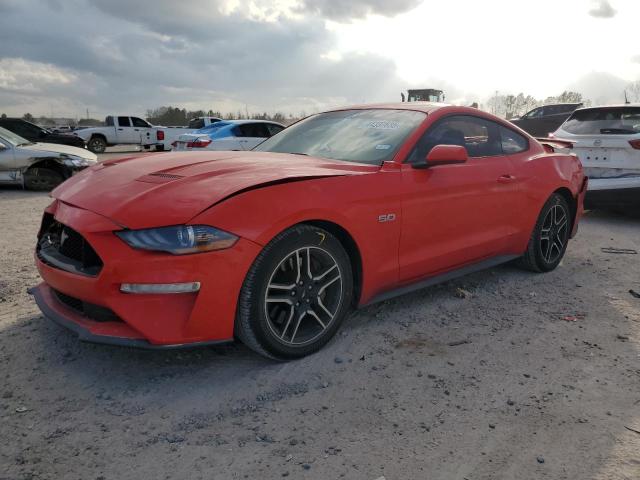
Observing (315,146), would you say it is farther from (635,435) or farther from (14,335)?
(635,435)

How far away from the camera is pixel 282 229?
9.13 feet

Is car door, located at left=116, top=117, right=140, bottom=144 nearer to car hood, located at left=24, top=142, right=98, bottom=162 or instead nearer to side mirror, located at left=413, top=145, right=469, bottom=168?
car hood, located at left=24, top=142, right=98, bottom=162

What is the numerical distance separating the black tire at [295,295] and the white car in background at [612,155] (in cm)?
508

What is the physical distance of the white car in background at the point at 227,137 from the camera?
11.4 metres

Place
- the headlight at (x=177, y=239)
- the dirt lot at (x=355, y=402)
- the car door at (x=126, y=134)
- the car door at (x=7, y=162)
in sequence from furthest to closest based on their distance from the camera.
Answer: the car door at (x=126, y=134), the car door at (x=7, y=162), the headlight at (x=177, y=239), the dirt lot at (x=355, y=402)

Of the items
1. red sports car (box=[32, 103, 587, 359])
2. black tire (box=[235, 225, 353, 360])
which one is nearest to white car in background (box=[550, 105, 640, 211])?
red sports car (box=[32, 103, 587, 359])

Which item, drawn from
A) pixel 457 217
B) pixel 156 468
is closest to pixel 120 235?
pixel 156 468

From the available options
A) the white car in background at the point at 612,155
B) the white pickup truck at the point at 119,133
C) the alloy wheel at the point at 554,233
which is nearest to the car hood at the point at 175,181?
the alloy wheel at the point at 554,233

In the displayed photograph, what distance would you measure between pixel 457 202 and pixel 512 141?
1.19m

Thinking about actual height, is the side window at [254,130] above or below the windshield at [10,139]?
above

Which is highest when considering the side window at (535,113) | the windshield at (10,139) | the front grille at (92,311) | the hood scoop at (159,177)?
the side window at (535,113)

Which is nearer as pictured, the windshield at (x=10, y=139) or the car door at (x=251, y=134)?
the windshield at (x=10, y=139)

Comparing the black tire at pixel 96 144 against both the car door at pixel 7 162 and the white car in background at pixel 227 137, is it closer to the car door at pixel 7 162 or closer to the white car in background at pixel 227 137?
the white car in background at pixel 227 137

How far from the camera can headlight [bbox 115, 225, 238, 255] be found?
2.53 meters
